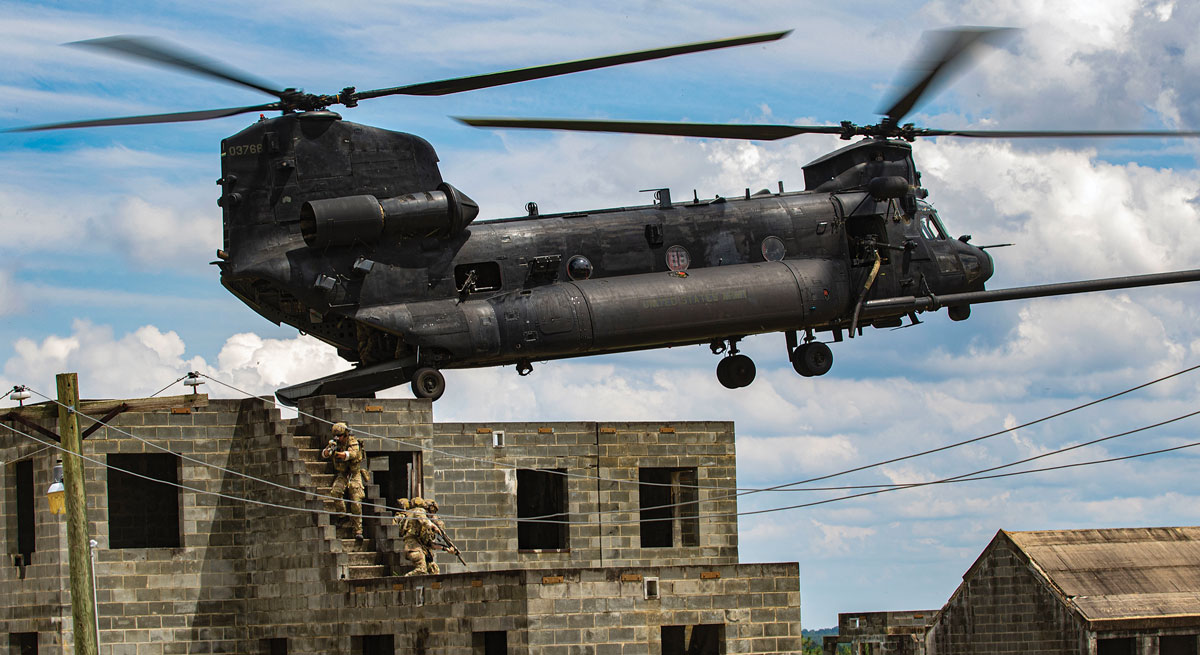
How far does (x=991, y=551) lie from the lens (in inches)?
1879

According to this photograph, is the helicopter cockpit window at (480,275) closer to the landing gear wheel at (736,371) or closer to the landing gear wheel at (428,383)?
the landing gear wheel at (428,383)

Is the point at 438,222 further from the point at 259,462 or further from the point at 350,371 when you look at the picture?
the point at 259,462

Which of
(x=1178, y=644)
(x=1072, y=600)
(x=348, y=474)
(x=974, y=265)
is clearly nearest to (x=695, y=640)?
(x=348, y=474)

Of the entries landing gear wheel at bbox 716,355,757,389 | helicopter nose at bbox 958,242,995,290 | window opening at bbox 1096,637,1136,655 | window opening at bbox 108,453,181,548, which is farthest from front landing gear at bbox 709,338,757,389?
window opening at bbox 1096,637,1136,655

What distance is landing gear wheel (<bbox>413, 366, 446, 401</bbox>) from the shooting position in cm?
3066

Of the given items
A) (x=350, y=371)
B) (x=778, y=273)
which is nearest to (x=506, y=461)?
(x=350, y=371)

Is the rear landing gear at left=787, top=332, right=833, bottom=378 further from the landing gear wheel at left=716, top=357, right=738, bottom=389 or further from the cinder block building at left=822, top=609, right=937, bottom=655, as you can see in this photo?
the cinder block building at left=822, top=609, right=937, bottom=655

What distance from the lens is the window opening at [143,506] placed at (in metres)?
32.9

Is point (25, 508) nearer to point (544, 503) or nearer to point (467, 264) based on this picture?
point (467, 264)

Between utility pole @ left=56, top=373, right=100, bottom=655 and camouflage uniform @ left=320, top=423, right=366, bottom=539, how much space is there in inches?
184

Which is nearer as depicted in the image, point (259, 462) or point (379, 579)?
point (379, 579)

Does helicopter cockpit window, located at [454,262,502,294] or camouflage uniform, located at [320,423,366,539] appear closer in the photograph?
camouflage uniform, located at [320,423,366,539]

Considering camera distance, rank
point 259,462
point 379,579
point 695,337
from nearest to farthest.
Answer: point 379,579
point 259,462
point 695,337

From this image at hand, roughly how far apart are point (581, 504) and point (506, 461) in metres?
1.91
